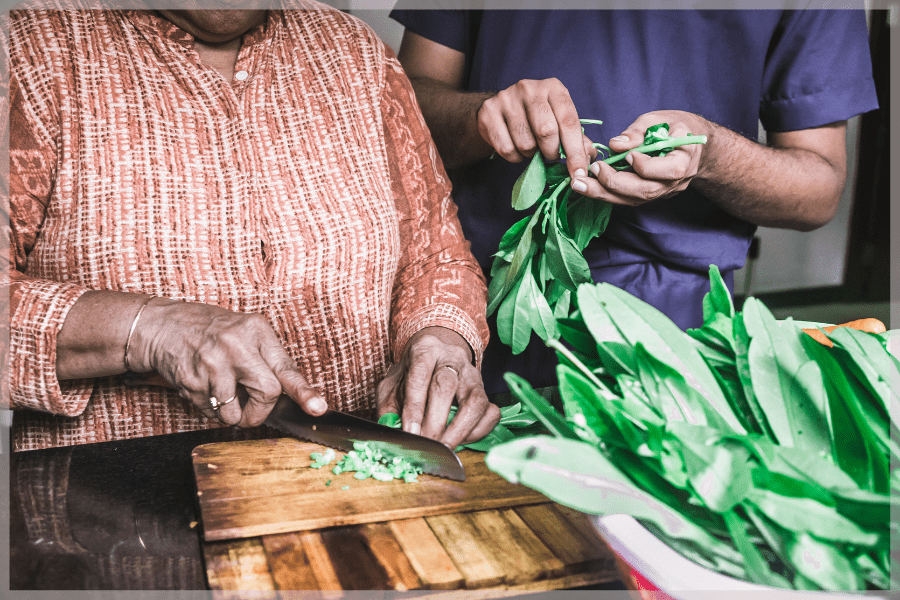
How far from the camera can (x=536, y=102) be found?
1163mm

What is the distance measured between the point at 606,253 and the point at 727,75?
0.45 metres

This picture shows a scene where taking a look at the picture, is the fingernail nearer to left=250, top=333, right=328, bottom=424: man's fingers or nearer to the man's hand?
left=250, top=333, right=328, bottom=424: man's fingers

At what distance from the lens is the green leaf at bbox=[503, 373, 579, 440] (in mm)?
748

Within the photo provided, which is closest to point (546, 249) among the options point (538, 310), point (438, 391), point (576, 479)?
point (538, 310)

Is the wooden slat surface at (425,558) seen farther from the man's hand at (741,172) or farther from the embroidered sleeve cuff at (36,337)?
the man's hand at (741,172)

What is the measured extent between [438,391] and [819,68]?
1099 mm

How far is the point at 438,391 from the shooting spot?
1064 millimetres

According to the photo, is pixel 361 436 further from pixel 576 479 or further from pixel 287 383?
pixel 576 479

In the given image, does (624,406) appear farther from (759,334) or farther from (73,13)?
(73,13)

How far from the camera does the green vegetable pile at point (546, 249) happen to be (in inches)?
46.5

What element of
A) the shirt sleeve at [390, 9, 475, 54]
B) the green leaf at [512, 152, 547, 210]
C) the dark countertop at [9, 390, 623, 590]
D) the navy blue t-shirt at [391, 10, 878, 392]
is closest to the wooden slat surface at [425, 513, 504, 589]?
the dark countertop at [9, 390, 623, 590]

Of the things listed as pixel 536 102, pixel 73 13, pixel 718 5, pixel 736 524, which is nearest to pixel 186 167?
pixel 73 13

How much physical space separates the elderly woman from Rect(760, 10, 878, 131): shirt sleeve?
0.81 metres

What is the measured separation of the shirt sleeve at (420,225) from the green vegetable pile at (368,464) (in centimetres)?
32
